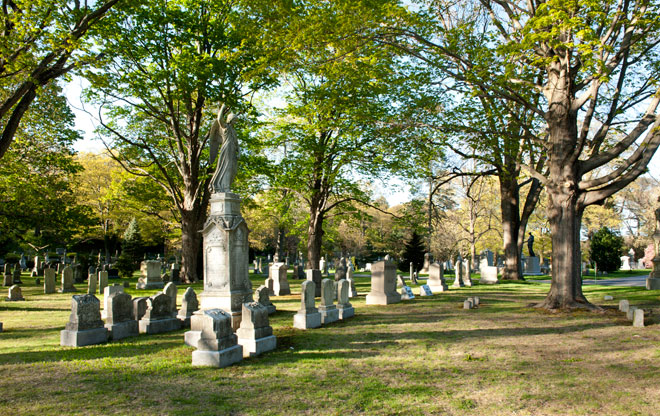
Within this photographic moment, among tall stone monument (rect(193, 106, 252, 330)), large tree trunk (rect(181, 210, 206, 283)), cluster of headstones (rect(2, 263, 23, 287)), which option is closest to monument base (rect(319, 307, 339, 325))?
tall stone monument (rect(193, 106, 252, 330))

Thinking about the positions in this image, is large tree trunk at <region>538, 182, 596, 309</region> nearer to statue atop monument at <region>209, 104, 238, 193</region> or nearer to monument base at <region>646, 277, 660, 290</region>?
monument base at <region>646, 277, 660, 290</region>

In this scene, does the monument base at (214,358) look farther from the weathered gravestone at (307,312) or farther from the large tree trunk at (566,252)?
the large tree trunk at (566,252)

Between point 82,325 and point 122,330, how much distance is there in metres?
0.83

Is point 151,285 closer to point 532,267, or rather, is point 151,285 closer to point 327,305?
point 327,305

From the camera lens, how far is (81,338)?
26.6 ft

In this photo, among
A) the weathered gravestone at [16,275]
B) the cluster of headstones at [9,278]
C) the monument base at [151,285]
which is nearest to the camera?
the monument base at [151,285]

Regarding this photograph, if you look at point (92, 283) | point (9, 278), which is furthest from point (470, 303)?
point (9, 278)

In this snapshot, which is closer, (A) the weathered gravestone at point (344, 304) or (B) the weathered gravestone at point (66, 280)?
(A) the weathered gravestone at point (344, 304)

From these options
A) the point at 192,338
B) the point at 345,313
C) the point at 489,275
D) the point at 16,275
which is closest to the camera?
the point at 192,338

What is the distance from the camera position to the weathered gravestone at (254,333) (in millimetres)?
7340

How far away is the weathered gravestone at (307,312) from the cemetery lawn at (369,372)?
31 cm

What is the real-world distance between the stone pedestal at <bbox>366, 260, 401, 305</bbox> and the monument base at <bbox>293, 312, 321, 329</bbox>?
4.47 meters

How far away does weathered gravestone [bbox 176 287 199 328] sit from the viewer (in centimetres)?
1010

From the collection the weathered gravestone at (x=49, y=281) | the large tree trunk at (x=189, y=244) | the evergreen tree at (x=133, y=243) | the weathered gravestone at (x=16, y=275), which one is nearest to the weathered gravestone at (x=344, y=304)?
the large tree trunk at (x=189, y=244)
